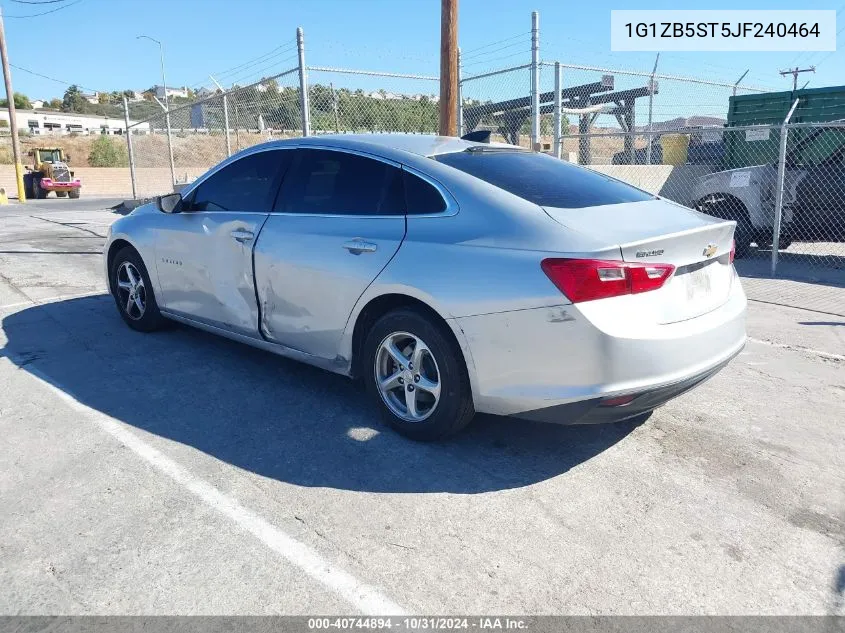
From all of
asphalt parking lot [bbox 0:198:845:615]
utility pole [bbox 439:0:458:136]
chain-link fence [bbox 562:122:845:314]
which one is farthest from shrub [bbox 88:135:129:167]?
asphalt parking lot [bbox 0:198:845:615]

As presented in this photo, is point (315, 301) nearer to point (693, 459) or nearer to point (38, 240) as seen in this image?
point (693, 459)

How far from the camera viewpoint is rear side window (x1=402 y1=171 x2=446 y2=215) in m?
3.57

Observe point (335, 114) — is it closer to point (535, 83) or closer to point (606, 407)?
point (535, 83)

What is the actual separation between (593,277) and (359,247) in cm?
138

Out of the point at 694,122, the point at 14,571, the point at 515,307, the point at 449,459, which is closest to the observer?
the point at 14,571

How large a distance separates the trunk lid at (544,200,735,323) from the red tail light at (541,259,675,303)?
0.20ft

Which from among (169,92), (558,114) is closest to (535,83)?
(558,114)

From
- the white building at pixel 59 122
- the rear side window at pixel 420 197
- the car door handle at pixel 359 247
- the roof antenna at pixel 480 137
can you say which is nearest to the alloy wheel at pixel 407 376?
the car door handle at pixel 359 247

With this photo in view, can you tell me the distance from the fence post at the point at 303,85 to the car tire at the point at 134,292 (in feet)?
14.7

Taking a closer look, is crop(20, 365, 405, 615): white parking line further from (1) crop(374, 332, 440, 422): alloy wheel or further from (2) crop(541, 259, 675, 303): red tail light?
(2) crop(541, 259, 675, 303): red tail light

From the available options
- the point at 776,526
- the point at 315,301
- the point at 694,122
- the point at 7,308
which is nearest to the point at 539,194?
the point at 315,301

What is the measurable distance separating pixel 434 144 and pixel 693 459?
232 centimetres

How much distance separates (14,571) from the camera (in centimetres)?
257

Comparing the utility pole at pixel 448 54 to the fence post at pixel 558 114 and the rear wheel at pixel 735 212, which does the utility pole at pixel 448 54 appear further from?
the rear wheel at pixel 735 212
